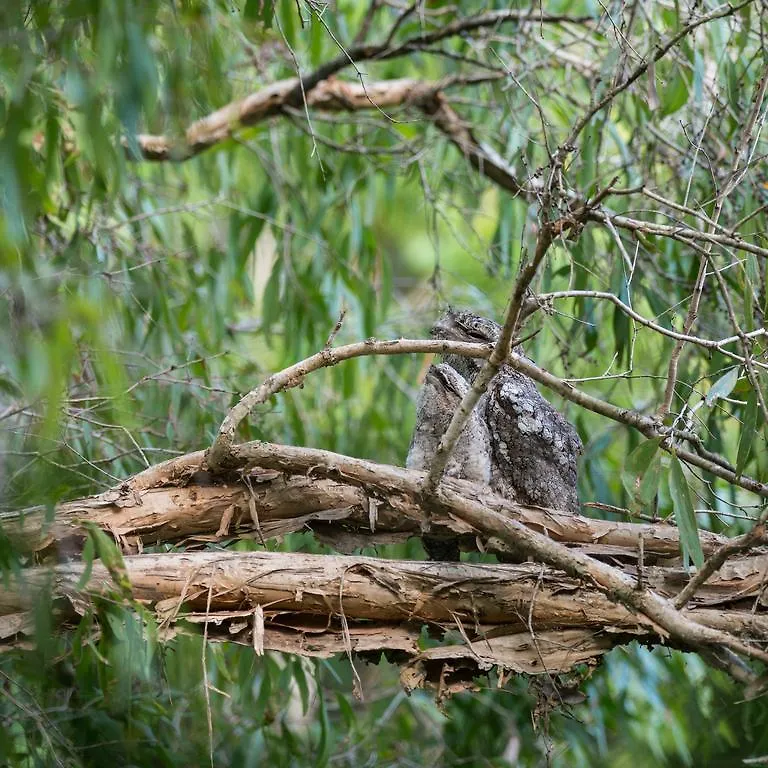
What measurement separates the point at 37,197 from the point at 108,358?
794 mm

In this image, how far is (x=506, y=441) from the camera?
2268mm

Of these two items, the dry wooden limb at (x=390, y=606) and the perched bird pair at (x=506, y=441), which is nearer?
the dry wooden limb at (x=390, y=606)

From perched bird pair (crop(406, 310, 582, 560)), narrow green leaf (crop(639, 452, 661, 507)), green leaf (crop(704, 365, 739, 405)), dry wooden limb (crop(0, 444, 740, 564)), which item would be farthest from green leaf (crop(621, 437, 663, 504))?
perched bird pair (crop(406, 310, 582, 560))

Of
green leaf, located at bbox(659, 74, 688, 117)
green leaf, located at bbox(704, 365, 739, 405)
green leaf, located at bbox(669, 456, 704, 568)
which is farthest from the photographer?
green leaf, located at bbox(659, 74, 688, 117)

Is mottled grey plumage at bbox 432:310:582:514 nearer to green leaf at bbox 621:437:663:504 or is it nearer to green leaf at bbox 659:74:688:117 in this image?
green leaf at bbox 621:437:663:504

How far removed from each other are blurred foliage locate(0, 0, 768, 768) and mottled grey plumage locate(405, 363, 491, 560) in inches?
11.4

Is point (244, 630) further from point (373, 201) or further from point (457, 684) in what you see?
point (373, 201)

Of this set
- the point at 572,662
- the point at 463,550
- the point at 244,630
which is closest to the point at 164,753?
the point at 244,630

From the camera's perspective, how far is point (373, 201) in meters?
3.79

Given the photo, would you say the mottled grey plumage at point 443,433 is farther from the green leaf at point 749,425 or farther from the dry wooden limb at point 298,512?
the green leaf at point 749,425

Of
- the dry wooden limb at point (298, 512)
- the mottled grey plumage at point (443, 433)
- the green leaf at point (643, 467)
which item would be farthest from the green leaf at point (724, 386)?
the mottled grey plumage at point (443, 433)

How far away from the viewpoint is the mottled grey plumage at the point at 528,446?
2.21m

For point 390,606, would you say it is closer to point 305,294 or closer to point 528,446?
point 528,446

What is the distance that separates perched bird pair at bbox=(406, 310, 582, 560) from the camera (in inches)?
87.1
